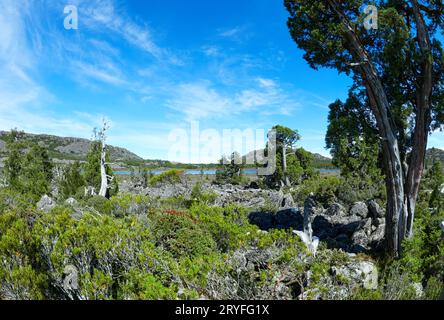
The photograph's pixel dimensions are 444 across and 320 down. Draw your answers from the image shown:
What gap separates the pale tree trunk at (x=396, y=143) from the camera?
8.37 metres

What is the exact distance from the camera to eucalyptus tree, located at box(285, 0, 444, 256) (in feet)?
26.9

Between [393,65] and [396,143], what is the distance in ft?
6.85

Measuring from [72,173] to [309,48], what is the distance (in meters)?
17.6

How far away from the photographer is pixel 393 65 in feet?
27.4

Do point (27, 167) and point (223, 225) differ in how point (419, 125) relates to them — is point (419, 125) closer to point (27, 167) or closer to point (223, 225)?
point (223, 225)

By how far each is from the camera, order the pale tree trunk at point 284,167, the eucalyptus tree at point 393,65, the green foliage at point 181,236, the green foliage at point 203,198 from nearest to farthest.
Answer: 1. the green foliage at point 181,236
2. the eucalyptus tree at point 393,65
3. the green foliage at point 203,198
4. the pale tree trunk at point 284,167

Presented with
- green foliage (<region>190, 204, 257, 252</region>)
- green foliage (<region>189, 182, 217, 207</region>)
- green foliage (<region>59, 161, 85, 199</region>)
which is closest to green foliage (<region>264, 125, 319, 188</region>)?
green foliage (<region>189, 182, 217, 207</region>)

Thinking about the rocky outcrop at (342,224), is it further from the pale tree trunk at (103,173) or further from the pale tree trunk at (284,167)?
the pale tree trunk at (284,167)

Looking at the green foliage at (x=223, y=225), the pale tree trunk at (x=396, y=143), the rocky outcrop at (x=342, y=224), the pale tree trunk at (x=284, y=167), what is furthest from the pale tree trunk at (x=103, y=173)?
the pale tree trunk at (x=284, y=167)

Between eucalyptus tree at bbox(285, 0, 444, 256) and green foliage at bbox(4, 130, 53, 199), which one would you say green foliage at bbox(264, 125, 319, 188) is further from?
eucalyptus tree at bbox(285, 0, 444, 256)

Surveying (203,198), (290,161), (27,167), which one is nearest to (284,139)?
(290,161)

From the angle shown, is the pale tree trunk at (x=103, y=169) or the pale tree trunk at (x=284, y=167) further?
the pale tree trunk at (x=284, y=167)
